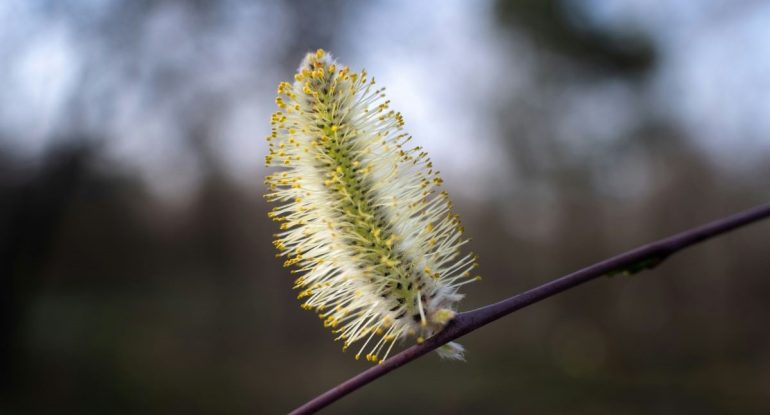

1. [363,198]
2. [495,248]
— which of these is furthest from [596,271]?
[495,248]

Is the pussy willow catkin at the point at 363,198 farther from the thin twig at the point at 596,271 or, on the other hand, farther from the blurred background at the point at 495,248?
the blurred background at the point at 495,248

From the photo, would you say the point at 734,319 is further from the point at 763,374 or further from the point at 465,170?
the point at 465,170

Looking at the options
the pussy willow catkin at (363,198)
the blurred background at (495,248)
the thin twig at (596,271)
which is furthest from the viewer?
the blurred background at (495,248)

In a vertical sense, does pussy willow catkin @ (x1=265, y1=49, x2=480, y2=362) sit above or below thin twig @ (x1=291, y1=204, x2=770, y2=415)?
above

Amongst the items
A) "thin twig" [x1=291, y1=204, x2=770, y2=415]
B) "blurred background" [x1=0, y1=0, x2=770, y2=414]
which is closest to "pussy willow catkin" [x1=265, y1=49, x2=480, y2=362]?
"thin twig" [x1=291, y1=204, x2=770, y2=415]

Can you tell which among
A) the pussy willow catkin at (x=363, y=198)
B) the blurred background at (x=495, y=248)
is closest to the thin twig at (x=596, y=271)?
the pussy willow catkin at (x=363, y=198)

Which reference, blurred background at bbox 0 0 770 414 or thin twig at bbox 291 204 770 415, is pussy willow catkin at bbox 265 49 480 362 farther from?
blurred background at bbox 0 0 770 414

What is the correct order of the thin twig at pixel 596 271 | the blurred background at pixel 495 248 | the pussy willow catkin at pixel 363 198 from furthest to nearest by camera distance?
the blurred background at pixel 495 248 → the pussy willow catkin at pixel 363 198 → the thin twig at pixel 596 271

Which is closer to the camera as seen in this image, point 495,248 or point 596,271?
point 596,271

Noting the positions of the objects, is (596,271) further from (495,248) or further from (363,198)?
(495,248)
